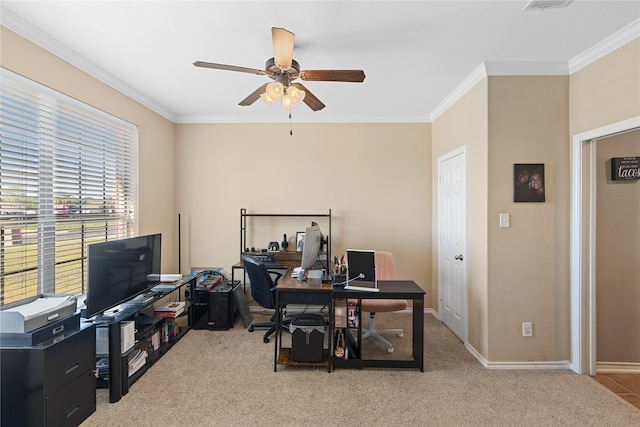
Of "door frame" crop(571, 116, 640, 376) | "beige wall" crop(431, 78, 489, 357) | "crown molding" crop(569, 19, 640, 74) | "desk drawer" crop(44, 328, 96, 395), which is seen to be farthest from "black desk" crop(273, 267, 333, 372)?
"crown molding" crop(569, 19, 640, 74)

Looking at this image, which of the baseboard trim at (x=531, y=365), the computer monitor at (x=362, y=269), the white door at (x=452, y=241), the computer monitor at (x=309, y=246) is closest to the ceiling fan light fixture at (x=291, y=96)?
the computer monitor at (x=309, y=246)

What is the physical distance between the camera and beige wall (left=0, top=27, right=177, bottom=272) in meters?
2.01

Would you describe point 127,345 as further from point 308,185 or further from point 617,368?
point 617,368

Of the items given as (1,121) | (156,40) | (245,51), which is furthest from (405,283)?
(1,121)

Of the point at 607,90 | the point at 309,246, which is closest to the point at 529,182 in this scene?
the point at 607,90

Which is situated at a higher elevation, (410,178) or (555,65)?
(555,65)

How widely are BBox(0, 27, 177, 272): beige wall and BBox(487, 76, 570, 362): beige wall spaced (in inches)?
145

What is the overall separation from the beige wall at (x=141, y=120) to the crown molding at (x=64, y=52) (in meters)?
0.04

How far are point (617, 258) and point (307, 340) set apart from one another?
2.91 metres

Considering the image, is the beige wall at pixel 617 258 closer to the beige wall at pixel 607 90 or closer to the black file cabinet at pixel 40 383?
the beige wall at pixel 607 90

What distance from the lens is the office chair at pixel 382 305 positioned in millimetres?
2850

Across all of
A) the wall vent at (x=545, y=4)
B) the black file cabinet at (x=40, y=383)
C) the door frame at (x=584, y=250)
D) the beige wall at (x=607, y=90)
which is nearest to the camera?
the black file cabinet at (x=40, y=383)

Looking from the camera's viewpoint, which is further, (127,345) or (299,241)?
(299,241)

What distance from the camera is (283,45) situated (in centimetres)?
173
